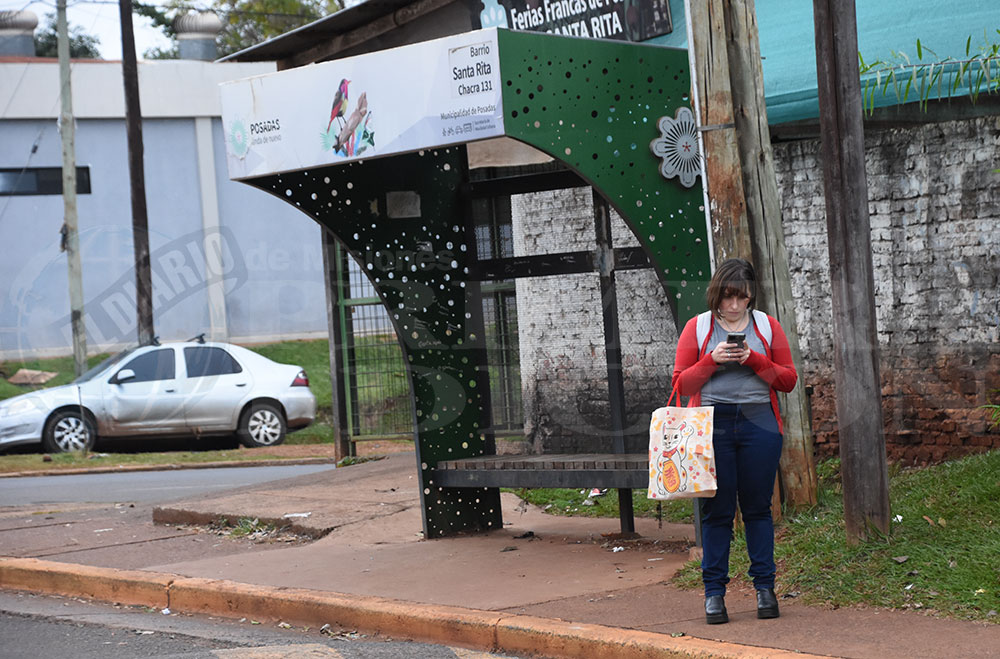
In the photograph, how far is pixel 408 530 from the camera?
8.89 meters

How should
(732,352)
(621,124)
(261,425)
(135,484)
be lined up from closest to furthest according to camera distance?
(732,352)
(621,124)
(135,484)
(261,425)

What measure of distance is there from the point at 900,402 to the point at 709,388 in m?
3.62

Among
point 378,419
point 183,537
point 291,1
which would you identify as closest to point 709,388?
point 183,537

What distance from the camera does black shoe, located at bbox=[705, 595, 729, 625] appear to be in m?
5.63

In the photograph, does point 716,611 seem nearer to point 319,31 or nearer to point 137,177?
point 319,31

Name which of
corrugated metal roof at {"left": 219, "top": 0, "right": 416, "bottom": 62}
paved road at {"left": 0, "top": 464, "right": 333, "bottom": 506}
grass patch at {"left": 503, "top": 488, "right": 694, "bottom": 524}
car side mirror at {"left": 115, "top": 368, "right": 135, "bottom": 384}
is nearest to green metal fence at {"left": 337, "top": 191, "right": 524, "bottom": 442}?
paved road at {"left": 0, "top": 464, "right": 333, "bottom": 506}

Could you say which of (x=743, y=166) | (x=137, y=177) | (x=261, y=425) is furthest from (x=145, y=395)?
(x=743, y=166)

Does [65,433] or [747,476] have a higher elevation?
[747,476]

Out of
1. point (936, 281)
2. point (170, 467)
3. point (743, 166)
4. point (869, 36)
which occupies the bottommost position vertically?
point (170, 467)

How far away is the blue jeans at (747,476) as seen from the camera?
569 centimetres

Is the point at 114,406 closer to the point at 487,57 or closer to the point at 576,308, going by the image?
the point at 576,308

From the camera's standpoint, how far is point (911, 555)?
6.03 m

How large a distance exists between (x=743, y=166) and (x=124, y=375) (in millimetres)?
12601

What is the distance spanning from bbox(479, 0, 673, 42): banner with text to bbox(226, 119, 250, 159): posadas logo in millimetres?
3746
